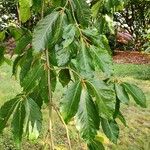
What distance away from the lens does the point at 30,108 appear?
1.26 m

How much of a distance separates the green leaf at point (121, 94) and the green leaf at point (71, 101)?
9.8 inches

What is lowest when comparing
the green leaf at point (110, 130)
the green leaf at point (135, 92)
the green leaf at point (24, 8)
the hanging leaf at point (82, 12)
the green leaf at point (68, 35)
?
the green leaf at point (110, 130)

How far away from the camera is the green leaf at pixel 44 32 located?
4.08 ft

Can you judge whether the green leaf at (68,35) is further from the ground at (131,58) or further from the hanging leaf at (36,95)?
the ground at (131,58)

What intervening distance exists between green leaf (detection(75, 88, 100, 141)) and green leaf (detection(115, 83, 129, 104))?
24 cm

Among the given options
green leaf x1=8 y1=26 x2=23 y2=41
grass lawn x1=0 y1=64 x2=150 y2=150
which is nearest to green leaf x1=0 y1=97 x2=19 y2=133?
green leaf x1=8 y1=26 x2=23 y2=41

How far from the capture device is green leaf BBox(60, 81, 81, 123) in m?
1.17

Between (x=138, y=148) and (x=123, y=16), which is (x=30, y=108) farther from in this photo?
(x=123, y=16)

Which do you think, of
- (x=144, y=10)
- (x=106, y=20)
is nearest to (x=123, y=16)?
(x=144, y=10)

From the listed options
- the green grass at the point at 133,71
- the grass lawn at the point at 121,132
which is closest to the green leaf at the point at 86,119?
the grass lawn at the point at 121,132

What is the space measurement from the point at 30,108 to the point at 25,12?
36 cm

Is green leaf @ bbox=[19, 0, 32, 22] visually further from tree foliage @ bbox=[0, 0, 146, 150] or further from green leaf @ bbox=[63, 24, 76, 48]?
green leaf @ bbox=[63, 24, 76, 48]

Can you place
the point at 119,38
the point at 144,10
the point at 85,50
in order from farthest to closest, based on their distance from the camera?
the point at 144,10 → the point at 119,38 → the point at 85,50

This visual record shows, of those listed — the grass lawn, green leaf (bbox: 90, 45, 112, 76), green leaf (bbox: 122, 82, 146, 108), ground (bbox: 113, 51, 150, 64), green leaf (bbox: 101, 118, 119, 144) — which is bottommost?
ground (bbox: 113, 51, 150, 64)
